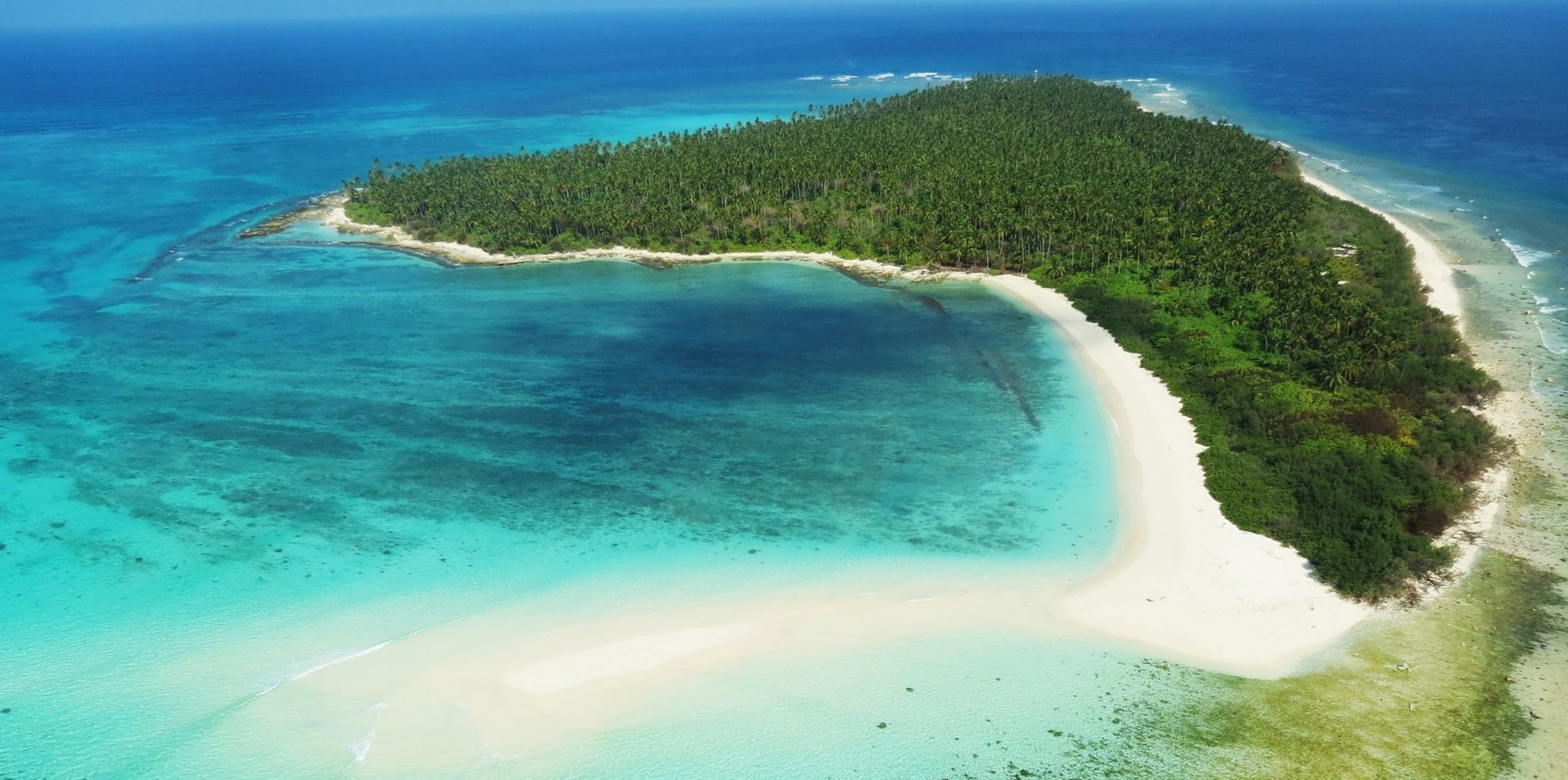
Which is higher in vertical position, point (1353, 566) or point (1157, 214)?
point (1157, 214)

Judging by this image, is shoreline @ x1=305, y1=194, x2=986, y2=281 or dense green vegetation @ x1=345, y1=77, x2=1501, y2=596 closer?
dense green vegetation @ x1=345, y1=77, x2=1501, y2=596

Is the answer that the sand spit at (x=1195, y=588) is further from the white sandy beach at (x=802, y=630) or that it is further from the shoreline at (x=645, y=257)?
the shoreline at (x=645, y=257)

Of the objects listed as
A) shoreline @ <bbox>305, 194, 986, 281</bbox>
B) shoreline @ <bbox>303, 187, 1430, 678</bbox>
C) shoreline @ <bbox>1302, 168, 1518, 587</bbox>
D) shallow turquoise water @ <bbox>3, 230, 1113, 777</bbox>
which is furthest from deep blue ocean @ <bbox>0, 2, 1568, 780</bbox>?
shoreline @ <bbox>1302, 168, 1518, 587</bbox>

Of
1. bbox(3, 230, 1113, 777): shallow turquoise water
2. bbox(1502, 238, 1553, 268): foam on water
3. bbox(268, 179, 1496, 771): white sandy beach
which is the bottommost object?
bbox(268, 179, 1496, 771): white sandy beach

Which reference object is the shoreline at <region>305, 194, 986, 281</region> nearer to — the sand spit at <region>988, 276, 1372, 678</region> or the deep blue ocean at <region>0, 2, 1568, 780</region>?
the deep blue ocean at <region>0, 2, 1568, 780</region>

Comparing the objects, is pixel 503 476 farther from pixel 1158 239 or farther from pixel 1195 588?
pixel 1158 239

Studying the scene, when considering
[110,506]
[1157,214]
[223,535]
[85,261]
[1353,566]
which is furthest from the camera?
[85,261]

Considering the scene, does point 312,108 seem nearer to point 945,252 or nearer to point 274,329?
point 274,329

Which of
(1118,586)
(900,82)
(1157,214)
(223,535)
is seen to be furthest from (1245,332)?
(900,82)
